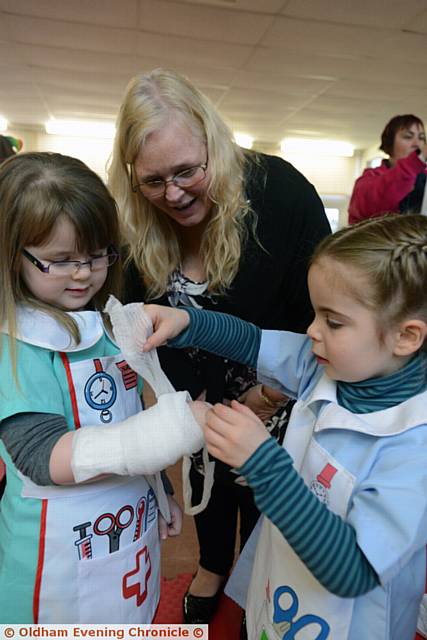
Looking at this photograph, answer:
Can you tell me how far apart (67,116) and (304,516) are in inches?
273

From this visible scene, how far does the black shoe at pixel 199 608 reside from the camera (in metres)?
1.47

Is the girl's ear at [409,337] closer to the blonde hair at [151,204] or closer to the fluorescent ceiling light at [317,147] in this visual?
the blonde hair at [151,204]

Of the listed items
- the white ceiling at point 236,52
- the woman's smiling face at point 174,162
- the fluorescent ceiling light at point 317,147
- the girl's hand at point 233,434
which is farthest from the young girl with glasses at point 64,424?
the fluorescent ceiling light at point 317,147

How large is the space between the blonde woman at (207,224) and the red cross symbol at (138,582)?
1.32 ft

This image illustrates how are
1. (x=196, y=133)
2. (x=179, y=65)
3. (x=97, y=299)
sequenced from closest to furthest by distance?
(x=97, y=299) → (x=196, y=133) → (x=179, y=65)

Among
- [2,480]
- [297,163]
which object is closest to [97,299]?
[2,480]

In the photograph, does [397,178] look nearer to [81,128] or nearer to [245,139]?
[245,139]

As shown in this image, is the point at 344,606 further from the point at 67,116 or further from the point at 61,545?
the point at 67,116

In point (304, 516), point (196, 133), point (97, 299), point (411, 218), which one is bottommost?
point (304, 516)

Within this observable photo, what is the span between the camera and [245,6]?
327 centimetres

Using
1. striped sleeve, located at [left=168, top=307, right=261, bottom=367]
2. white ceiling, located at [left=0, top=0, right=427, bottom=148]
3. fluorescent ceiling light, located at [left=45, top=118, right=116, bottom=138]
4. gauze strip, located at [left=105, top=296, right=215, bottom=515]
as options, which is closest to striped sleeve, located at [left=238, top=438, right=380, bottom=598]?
gauze strip, located at [left=105, top=296, right=215, bottom=515]

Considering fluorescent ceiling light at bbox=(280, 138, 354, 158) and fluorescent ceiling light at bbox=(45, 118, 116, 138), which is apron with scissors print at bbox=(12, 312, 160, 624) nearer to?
fluorescent ceiling light at bbox=(45, 118, 116, 138)

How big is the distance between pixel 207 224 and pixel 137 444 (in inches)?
25.4

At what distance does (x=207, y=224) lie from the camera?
1213 mm
